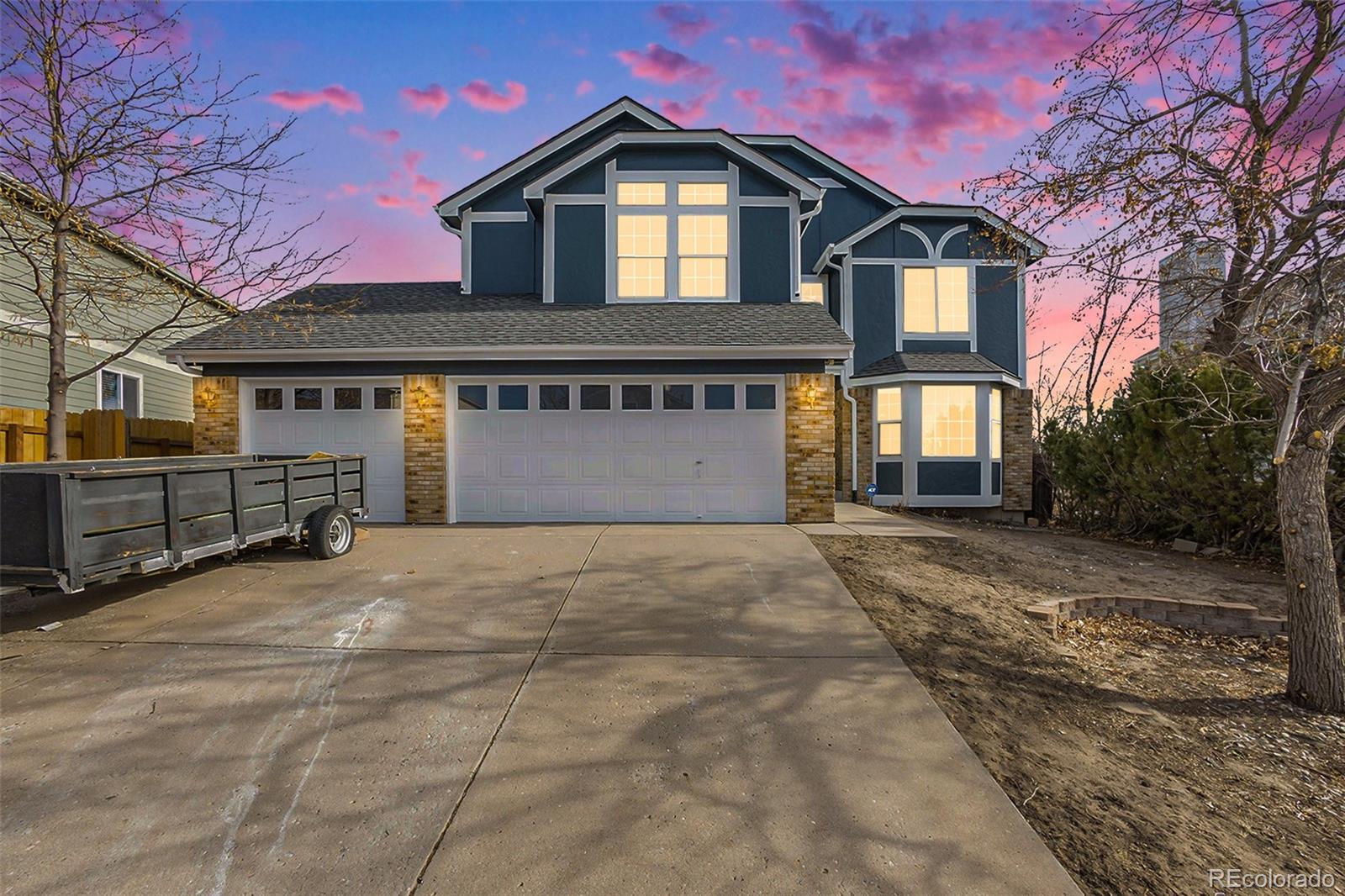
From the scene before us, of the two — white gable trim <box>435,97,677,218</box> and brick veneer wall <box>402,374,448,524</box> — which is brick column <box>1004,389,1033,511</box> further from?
brick veneer wall <box>402,374,448,524</box>

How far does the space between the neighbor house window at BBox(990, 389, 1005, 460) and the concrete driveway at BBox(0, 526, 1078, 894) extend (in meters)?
10.4

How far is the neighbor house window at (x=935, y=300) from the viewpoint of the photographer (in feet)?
47.2

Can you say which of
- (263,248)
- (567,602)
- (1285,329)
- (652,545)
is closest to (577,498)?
(652,545)

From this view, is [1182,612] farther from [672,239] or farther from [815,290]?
[815,290]

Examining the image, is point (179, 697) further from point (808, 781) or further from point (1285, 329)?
point (1285, 329)

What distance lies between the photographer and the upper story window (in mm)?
11258

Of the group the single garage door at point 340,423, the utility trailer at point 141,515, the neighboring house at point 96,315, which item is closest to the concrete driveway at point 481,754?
the utility trailer at point 141,515

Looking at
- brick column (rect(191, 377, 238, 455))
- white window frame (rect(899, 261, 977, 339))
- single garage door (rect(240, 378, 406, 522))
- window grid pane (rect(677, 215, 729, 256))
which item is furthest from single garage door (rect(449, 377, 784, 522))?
white window frame (rect(899, 261, 977, 339))

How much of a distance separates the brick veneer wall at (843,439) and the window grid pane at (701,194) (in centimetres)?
581

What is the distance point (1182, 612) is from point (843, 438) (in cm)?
841

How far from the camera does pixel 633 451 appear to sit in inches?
394

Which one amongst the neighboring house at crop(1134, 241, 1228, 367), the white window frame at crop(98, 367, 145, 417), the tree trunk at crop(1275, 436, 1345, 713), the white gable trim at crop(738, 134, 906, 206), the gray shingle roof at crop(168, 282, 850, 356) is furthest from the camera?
the white gable trim at crop(738, 134, 906, 206)

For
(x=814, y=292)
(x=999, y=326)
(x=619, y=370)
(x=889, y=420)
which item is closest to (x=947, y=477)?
(x=889, y=420)

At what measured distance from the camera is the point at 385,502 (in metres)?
10.0
